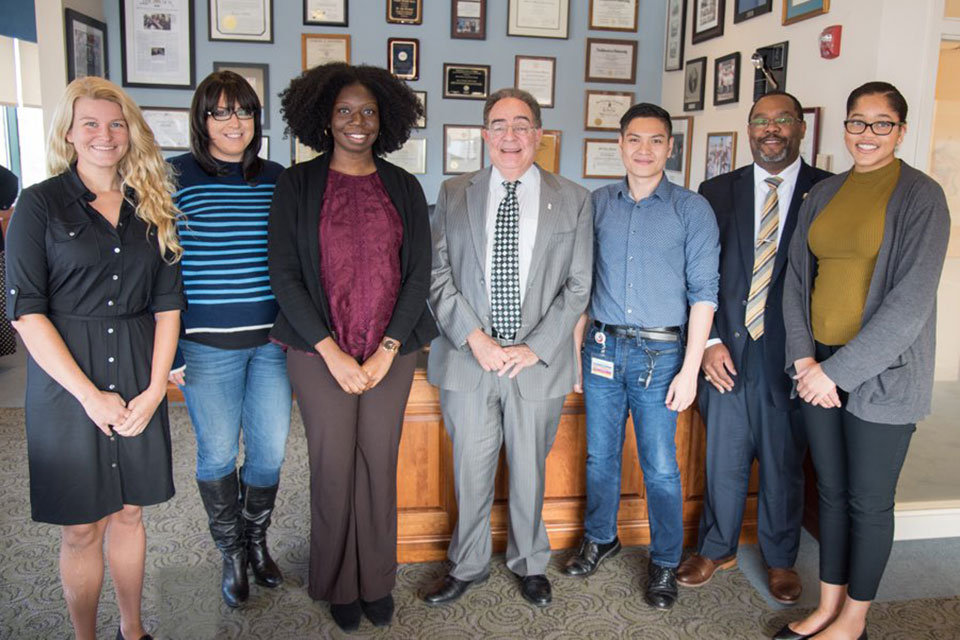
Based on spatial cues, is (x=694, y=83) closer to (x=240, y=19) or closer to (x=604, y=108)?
(x=604, y=108)

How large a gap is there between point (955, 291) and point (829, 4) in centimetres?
129

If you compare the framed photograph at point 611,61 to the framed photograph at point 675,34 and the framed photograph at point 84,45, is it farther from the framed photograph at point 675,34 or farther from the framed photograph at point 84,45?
the framed photograph at point 84,45

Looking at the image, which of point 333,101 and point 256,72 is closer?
point 333,101

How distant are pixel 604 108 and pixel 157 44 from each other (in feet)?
9.19

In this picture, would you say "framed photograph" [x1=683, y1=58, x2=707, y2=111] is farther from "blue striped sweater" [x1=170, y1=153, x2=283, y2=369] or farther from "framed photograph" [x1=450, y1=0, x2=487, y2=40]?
"blue striped sweater" [x1=170, y1=153, x2=283, y2=369]

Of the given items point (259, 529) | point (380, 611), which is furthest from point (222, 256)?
point (380, 611)

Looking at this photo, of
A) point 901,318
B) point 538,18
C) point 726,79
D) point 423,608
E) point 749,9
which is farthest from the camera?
point 538,18

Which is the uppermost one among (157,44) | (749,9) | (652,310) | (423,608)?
(749,9)

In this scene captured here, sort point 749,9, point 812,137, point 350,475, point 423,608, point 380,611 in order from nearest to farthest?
point 350,475 < point 380,611 < point 423,608 < point 812,137 < point 749,9

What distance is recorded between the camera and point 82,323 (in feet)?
6.20

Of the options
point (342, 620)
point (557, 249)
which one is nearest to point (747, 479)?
point (557, 249)

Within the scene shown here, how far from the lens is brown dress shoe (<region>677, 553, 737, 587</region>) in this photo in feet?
8.71

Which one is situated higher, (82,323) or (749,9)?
(749,9)

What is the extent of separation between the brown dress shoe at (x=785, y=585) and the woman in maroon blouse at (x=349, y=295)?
1306 millimetres
